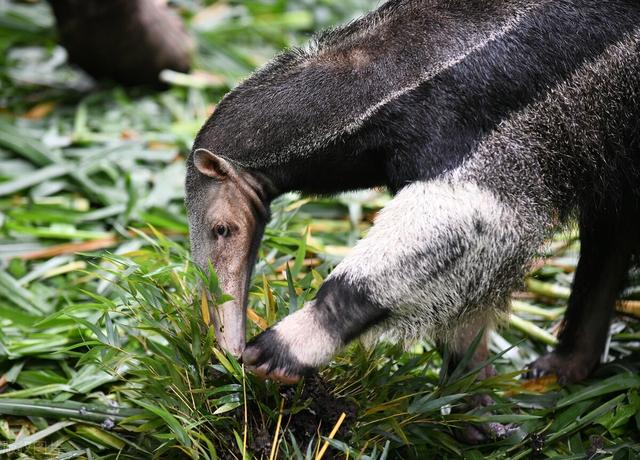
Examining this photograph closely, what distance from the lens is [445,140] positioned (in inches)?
152

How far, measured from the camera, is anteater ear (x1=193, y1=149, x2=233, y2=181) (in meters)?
4.05

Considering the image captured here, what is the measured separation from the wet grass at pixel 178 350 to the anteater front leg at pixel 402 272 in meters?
0.24

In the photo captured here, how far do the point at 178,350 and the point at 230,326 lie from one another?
0.85 feet

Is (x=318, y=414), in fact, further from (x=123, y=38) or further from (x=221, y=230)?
(x=123, y=38)

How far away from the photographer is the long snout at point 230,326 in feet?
13.1

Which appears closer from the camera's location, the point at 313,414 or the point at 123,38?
the point at 313,414

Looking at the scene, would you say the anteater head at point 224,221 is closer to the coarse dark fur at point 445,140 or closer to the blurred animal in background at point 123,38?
the coarse dark fur at point 445,140

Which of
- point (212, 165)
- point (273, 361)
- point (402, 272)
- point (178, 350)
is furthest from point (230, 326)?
point (402, 272)

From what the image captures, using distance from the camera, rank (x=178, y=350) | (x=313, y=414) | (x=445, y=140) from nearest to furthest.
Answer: (x=445, y=140), (x=313, y=414), (x=178, y=350)

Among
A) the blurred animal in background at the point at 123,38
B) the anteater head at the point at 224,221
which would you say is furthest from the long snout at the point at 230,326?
the blurred animal in background at the point at 123,38

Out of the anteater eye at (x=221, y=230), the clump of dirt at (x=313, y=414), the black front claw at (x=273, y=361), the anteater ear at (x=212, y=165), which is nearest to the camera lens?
the black front claw at (x=273, y=361)

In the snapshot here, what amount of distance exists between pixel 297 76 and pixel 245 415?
1.51m

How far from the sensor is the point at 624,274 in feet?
16.0

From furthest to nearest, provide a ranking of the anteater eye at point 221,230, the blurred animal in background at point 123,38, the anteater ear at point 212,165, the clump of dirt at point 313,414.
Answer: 1. the blurred animal in background at point 123,38
2. the anteater eye at point 221,230
3. the anteater ear at point 212,165
4. the clump of dirt at point 313,414
